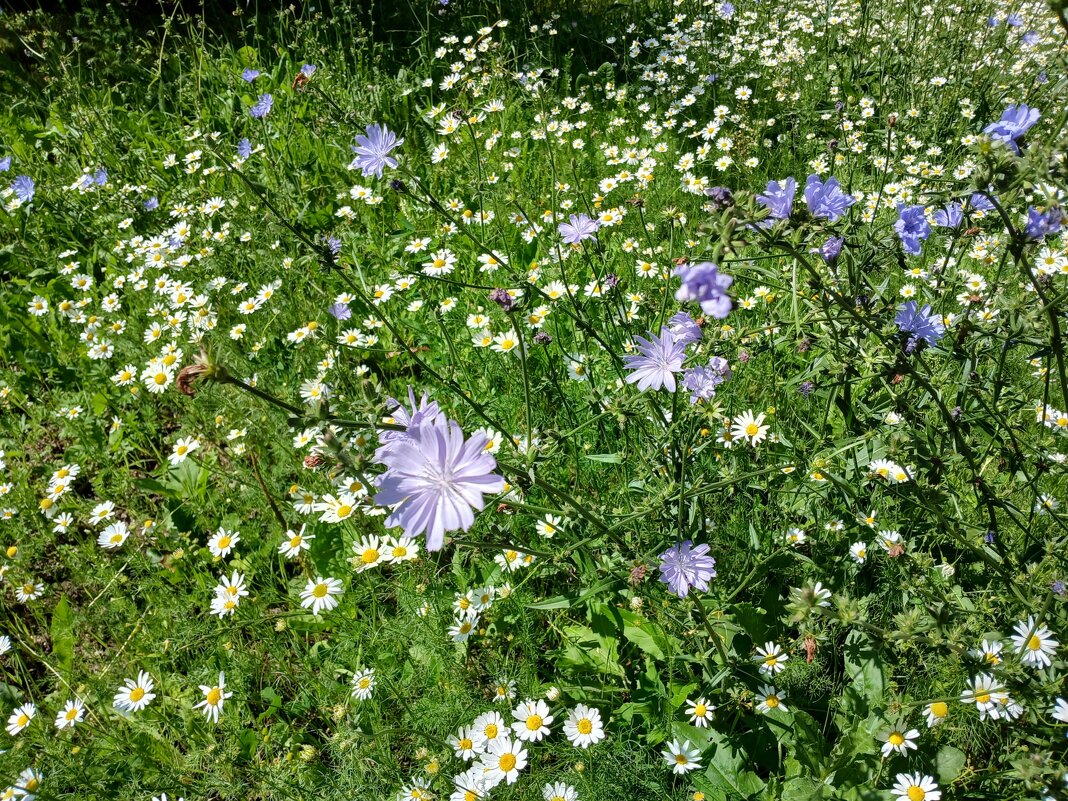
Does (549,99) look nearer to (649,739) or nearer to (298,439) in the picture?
A: (298,439)

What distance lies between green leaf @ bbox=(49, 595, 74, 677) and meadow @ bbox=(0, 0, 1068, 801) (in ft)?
0.05

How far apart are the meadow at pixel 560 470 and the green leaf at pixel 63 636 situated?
0.6 inches

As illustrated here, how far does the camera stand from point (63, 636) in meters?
2.29

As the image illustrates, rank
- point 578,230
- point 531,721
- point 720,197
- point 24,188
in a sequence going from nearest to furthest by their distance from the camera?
point 720,197 → point 531,721 → point 578,230 → point 24,188

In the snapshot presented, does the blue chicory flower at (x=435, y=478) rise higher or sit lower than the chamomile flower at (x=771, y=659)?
lower

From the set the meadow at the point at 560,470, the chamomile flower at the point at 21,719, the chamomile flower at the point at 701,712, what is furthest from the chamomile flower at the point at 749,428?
the chamomile flower at the point at 21,719

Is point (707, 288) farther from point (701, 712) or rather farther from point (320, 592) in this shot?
point (320, 592)

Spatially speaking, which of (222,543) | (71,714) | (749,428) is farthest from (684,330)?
(71,714)

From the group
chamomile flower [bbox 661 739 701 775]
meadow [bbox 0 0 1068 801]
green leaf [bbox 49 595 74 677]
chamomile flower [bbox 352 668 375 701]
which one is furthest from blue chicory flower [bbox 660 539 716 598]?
green leaf [bbox 49 595 74 677]

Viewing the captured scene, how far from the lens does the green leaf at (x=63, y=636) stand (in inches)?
88.3

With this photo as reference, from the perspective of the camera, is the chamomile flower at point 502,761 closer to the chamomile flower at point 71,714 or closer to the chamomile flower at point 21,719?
the chamomile flower at point 71,714

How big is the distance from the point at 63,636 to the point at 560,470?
5.84ft

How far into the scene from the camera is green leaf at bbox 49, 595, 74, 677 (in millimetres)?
2242

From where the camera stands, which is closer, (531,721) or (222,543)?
(531,721)
